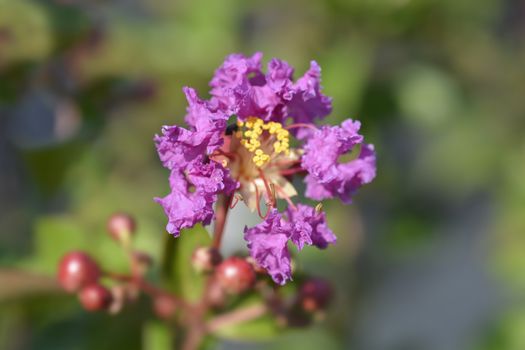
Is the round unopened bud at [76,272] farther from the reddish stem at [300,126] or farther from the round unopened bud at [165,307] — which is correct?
the reddish stem at [300,126]

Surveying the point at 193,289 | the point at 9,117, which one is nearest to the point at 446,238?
the point at 9,117

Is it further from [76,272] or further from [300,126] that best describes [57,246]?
[300,126]

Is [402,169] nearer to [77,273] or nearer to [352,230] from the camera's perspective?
[352,230]

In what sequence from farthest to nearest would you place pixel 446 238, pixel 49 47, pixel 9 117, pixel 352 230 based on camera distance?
pixel 446 238 → pixel 352 230 → pixel 9 117 → pixel 49 47

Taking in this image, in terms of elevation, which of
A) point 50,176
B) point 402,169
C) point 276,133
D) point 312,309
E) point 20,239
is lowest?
point 312,309

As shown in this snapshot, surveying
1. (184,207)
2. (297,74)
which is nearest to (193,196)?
(184,207)

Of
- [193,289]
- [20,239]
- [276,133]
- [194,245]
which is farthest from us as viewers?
[20,239]

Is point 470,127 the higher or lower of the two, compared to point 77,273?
higher
